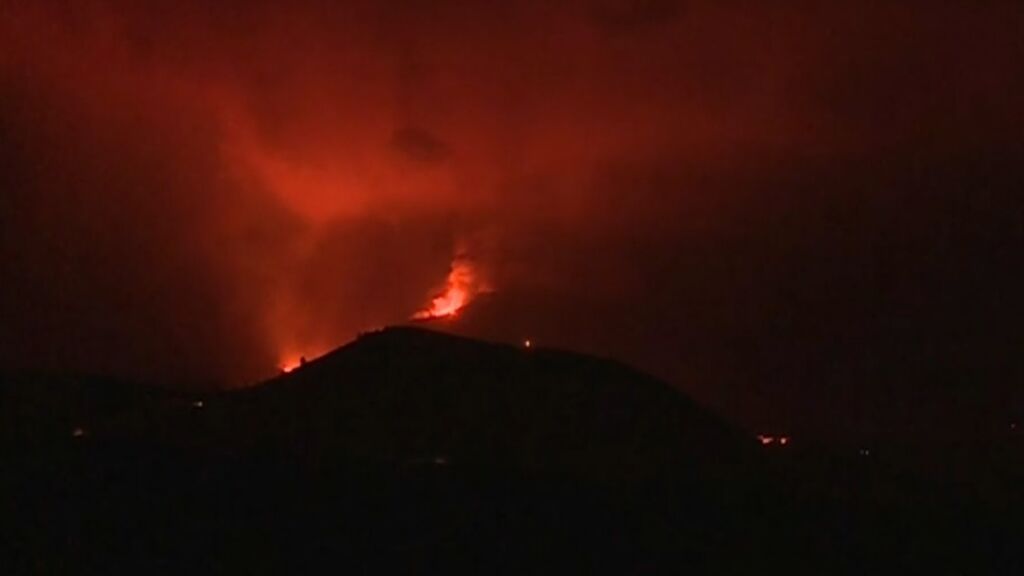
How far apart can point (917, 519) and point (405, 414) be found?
14019mm

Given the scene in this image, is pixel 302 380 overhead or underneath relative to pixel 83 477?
overhead

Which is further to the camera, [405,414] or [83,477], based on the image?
[405,414]

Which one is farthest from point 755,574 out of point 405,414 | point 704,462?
point 405,414

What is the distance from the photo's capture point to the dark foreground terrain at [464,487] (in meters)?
27.8

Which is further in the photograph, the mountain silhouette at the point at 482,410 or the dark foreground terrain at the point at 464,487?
the mountain silhouette at the point at 482,410

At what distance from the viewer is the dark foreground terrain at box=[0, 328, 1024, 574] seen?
27.8 m

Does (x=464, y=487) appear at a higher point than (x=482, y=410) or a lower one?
lower

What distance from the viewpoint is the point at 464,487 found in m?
32.2

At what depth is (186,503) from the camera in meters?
29.6

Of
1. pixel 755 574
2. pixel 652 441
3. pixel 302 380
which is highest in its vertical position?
pixel 302 380

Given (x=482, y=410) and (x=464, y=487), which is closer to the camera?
(x=464, y=487)

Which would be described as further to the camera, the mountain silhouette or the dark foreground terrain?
the mountain silhouette

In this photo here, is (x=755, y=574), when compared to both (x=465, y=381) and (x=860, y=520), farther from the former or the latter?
(x=465, y=381)

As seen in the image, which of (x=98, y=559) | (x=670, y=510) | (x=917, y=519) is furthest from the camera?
(x=917, y=519)
